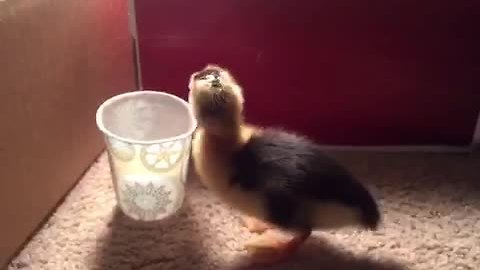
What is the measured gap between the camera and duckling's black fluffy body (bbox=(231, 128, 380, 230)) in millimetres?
777

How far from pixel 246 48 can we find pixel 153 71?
139 mm

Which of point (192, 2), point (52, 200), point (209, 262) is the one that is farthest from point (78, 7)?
point (209, 262)

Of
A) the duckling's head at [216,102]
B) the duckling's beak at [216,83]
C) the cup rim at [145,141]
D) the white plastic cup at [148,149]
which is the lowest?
the white plastic cup at [148,149]

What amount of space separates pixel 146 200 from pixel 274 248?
177mm

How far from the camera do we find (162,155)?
856 mm

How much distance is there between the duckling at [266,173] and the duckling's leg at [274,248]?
0.02 meters

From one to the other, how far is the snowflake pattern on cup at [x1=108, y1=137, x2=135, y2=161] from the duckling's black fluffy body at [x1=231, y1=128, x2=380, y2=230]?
14cm

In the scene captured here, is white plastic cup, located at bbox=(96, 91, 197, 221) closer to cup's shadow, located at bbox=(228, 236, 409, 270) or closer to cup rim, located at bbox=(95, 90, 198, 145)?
cup rim, located at bbox=(95, 90, 198, 145)

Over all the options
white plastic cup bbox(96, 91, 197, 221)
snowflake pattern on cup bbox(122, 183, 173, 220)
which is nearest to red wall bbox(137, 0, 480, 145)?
white plastic cup bbox(96, 91, 197, 221)

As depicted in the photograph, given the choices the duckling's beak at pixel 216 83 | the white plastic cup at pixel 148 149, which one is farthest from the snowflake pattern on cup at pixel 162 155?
Answer: the duckling's beak at pixel 216 83

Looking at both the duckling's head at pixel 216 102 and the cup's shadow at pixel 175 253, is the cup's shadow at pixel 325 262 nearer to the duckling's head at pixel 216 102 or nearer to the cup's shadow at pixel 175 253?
the cup's shadow at pixel 175 253

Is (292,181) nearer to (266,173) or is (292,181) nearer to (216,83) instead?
(266,173)

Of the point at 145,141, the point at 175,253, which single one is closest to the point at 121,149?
the point at 145,141

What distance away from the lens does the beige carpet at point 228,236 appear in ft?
2.76
